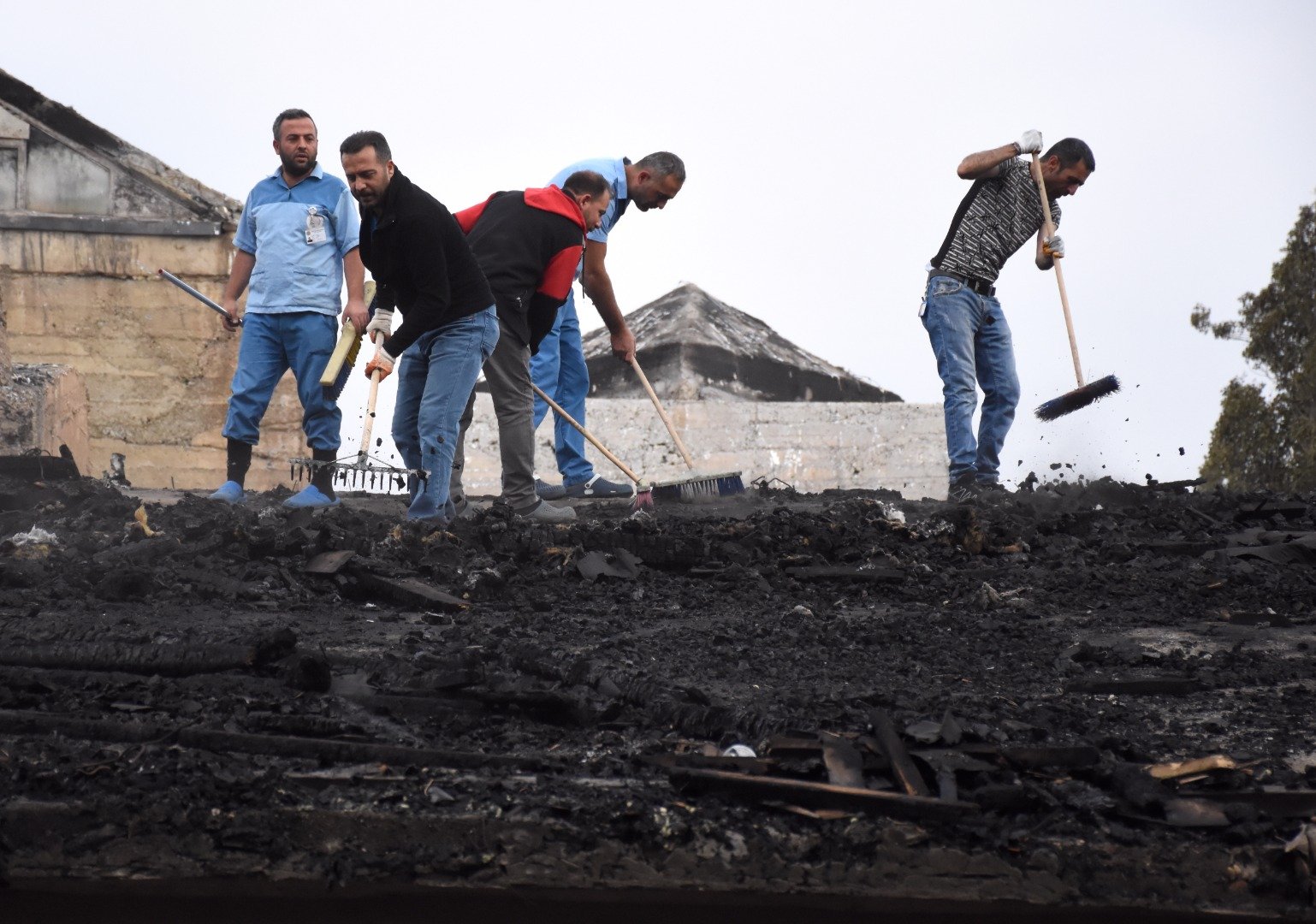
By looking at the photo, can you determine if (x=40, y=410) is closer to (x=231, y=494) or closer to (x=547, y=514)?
(x=231, y=494)

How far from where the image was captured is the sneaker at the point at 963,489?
25.6ft

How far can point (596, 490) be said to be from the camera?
28.1ft

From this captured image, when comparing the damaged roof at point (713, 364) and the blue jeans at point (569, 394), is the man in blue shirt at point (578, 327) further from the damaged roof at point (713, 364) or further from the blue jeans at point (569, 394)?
the damaged roof at point (713, 364)

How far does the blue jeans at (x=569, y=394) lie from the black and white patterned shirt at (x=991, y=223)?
224 cm

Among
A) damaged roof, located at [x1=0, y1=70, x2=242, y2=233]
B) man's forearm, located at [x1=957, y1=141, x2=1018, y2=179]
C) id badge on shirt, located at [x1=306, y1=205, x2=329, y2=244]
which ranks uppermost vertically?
damaged roof, located at [x1=0, y1=70, x2=242, y2=233]

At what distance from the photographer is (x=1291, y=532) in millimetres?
6539

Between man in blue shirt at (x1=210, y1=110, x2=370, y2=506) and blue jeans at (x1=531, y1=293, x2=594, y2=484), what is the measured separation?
1.43 m

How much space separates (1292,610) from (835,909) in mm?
3527

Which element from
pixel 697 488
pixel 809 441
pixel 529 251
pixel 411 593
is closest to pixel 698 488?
pixel 697 488

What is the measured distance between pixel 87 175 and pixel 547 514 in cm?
677

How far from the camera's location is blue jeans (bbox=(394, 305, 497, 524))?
6.41 m

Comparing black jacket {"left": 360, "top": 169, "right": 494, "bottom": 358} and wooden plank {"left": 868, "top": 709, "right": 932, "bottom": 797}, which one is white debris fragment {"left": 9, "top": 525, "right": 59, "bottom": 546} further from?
wooden plank {"left": 868, "top": 709, "right": 932, "bottom": 797}

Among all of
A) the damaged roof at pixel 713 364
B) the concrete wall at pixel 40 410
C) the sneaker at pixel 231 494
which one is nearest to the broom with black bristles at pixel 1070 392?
the sneaker at pixel 231 494

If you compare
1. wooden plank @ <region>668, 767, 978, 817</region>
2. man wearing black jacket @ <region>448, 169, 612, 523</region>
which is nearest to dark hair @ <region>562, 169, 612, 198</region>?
man wearing black jacket @ <region>448, 169, 612, 523</region>
